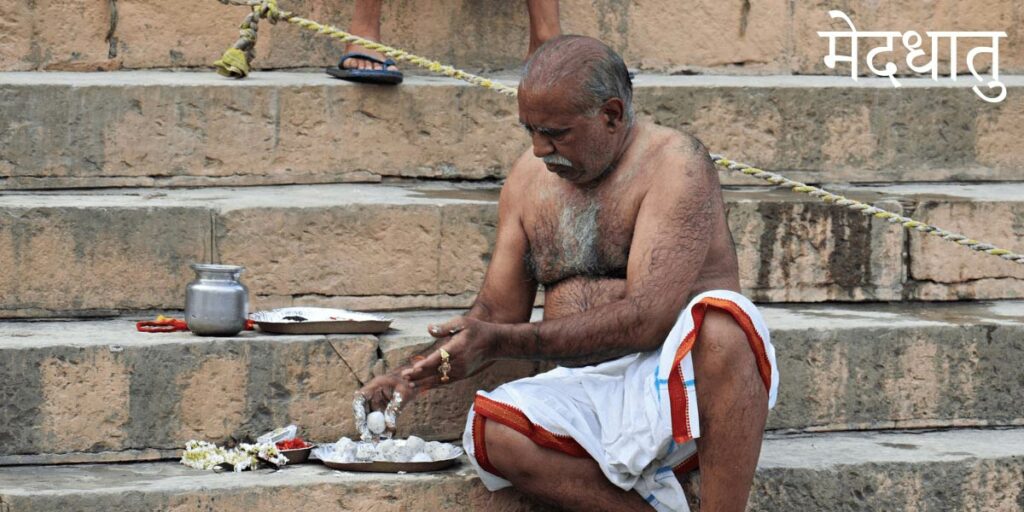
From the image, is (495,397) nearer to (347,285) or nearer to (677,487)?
(677,487)

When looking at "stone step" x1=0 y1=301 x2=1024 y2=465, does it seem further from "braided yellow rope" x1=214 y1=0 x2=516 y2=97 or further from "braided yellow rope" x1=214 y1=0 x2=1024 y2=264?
"braided yellow rope" x1=214 y1=0 x2=516 y2=97

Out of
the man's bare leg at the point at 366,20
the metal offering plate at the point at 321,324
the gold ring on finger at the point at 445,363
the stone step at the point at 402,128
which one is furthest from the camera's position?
the man's bare leg at the point at 366,20

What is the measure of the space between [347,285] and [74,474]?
3.82 ft

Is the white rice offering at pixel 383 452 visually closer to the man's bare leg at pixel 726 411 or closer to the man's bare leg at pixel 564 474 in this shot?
the man's bare leg at pixel 564 474

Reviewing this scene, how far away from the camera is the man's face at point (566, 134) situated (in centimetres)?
417

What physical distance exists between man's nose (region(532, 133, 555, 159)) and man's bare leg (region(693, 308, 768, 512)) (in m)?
0.65

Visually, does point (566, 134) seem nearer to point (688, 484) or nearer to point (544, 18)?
point (688, 484)

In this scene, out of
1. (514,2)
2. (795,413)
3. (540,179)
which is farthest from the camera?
(514,2)

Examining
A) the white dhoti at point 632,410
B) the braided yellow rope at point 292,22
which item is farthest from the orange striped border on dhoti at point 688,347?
the braided yellow rope at point 292,22

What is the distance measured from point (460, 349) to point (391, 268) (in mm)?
1112

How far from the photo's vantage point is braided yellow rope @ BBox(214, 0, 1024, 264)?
199 inches

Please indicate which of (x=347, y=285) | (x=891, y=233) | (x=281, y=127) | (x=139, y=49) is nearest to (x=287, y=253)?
(x=347, y=285)

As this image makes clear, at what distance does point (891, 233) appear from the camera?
5539 millimetres

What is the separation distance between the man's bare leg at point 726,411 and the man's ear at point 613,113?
0.64 metres
